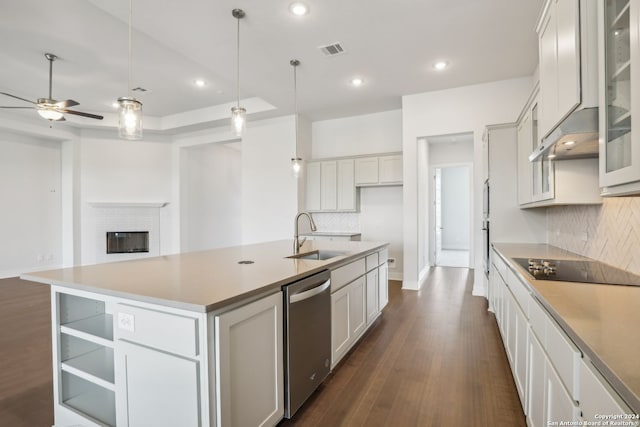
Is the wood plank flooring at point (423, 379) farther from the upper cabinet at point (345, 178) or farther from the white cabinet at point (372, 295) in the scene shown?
the upper cabinet at point (345, 178)

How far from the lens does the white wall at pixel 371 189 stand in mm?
5820

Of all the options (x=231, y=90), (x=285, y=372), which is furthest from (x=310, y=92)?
(x=285, y=372)

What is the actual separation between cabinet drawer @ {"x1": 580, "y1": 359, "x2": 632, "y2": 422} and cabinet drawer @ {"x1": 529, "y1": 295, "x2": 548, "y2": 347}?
0.43m

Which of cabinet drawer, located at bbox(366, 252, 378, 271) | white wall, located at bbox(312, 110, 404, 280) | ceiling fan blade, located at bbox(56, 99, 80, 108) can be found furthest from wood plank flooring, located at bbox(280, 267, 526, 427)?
ceiling fan blade, located at bbox(56, 99, 80, 108)

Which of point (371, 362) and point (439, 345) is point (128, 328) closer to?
point (371, 362)

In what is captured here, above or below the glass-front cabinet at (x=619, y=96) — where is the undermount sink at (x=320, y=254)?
below

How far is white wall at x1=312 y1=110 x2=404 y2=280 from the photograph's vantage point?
5.82 meters

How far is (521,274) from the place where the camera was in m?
1.85

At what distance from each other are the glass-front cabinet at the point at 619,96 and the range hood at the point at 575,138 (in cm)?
11

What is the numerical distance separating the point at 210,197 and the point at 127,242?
219 centimetres

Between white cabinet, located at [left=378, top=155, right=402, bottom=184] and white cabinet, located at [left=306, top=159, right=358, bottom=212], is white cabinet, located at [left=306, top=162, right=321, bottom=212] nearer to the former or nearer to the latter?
white cabinet, located at [left=306, top=159, right=358, bottom=212]

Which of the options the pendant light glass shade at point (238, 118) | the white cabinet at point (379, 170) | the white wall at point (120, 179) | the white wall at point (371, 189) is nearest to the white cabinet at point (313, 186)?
the white wall at point (371, 189)

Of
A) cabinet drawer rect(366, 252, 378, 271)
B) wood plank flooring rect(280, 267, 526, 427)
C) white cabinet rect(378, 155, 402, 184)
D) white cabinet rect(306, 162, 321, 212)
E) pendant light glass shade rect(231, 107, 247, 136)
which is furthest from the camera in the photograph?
white cabinet rect(306, 162, 321, 212)

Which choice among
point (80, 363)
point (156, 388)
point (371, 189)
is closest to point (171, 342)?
point (156, 388)
